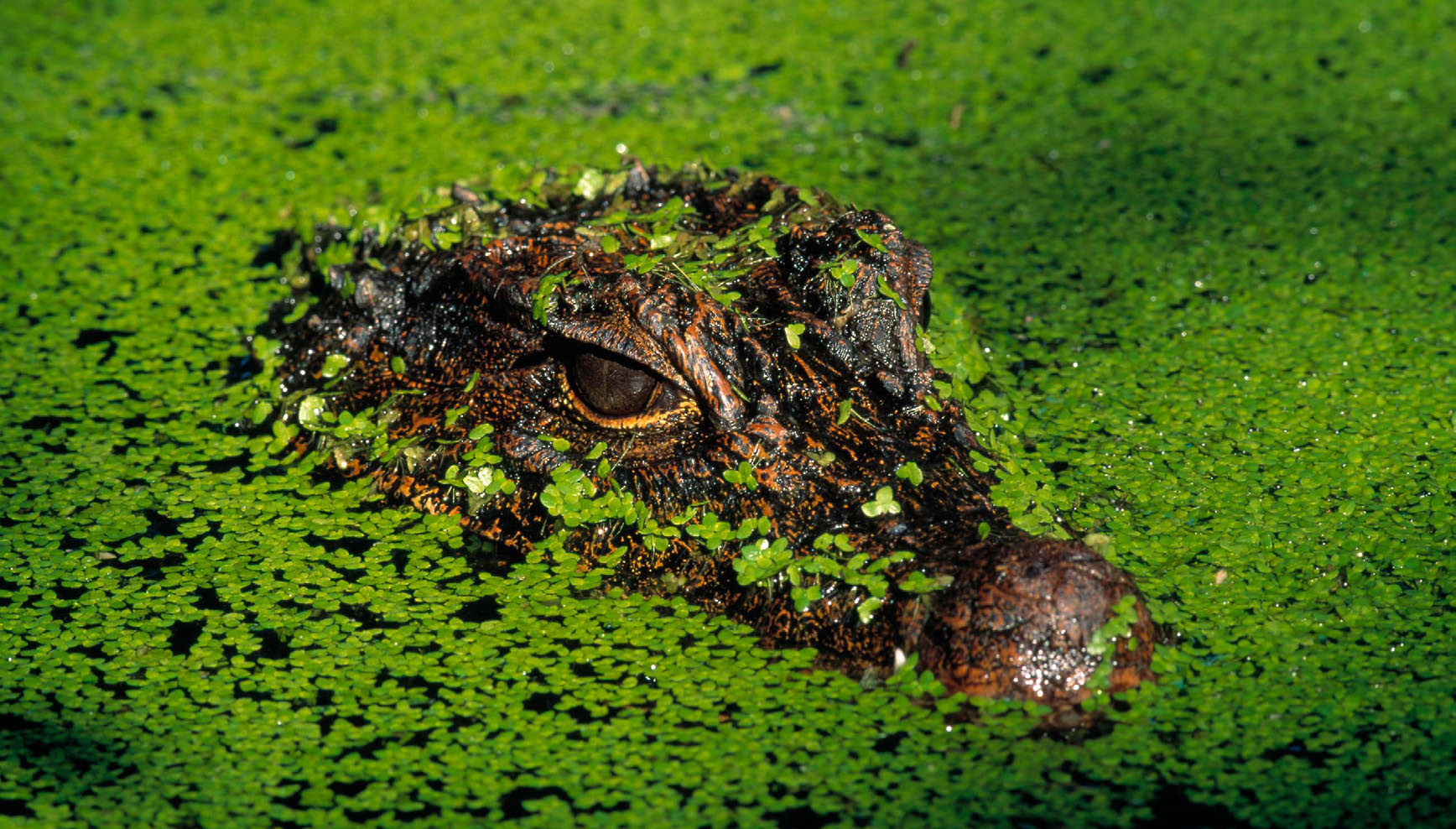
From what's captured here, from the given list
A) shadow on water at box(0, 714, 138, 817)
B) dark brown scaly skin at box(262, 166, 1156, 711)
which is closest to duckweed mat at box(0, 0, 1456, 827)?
shadow on water at box(0, 714, 138, 817)

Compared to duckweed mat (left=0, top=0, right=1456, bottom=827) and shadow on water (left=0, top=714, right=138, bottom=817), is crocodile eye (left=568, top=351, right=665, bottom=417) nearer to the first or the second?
duckweed mat (left=0, top=0, right=1456, bottom=827)

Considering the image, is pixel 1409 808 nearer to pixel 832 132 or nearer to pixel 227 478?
pixel 227 478

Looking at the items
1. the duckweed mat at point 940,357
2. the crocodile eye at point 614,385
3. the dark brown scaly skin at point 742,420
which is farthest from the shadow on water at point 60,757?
the crocodile eye at point 614,385

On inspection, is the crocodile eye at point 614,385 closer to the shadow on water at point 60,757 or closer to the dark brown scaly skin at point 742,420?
the dark brown scaly skin at point 742,420

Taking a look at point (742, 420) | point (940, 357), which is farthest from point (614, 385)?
point (940, 357)

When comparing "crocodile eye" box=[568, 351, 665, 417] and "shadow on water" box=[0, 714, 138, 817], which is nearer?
"shadow on water" box=[0, 714, 138, 817]

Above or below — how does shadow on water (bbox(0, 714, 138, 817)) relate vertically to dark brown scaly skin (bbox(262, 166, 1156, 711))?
below

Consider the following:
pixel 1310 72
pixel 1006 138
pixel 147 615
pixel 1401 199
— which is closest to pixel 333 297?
pixel 147 615

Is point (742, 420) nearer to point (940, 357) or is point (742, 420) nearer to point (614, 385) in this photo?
point (614, 385)
